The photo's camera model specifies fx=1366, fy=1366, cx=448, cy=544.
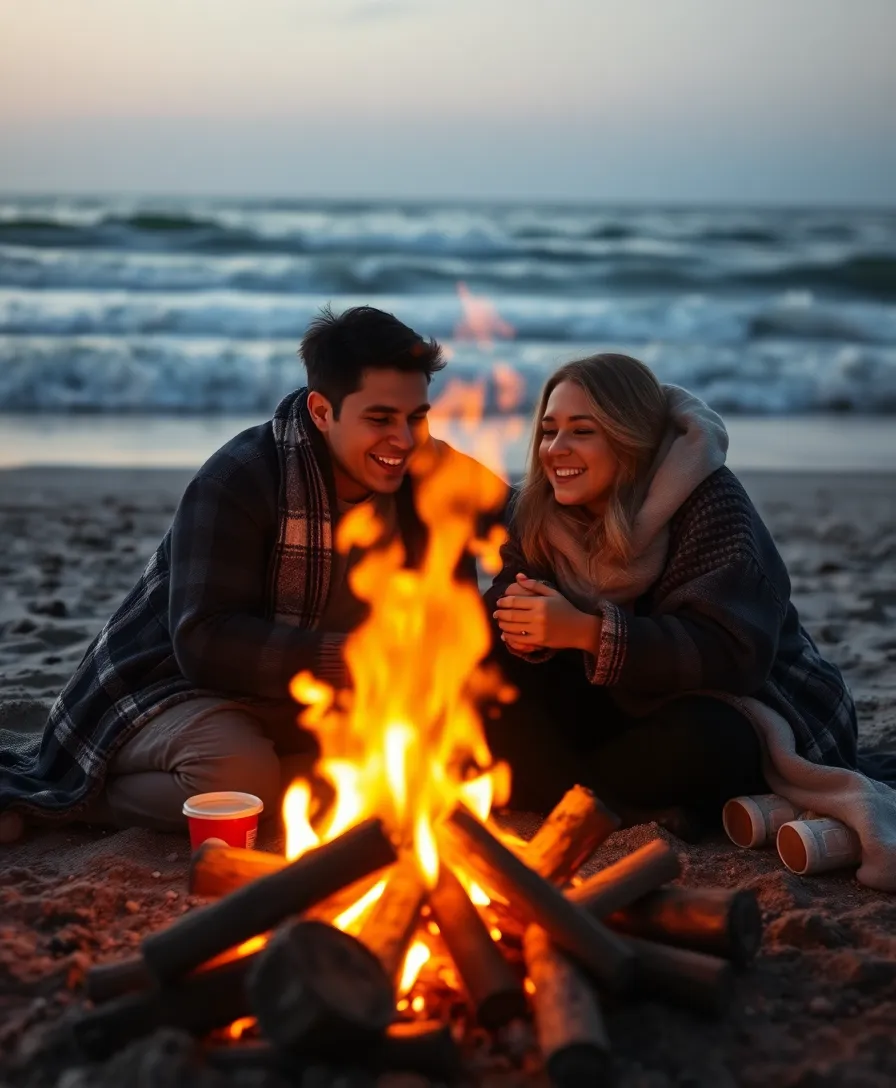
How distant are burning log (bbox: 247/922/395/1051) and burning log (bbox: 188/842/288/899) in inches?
22.6

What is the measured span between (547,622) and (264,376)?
1052cm

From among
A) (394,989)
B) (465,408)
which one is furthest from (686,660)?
(465,408)

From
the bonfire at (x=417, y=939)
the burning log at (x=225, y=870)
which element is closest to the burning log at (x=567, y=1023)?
the bonfire at (x=417, y=939)

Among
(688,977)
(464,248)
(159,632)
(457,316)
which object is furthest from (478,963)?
(464,248)

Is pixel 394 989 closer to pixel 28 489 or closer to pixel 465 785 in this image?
pixel 465 785

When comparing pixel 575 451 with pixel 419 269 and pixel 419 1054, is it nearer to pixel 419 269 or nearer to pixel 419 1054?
pixel 419 1054

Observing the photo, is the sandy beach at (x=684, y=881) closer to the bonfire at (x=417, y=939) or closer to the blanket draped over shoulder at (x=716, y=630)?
the bonfire at (x=417, y=939)

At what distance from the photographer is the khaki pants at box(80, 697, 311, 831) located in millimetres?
3801

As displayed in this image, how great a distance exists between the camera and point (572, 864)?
9.64ft

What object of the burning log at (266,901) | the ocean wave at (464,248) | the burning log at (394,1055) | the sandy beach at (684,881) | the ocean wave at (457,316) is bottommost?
the sandy beach at (684,881)

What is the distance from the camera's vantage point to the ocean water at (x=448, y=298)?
13797 mm

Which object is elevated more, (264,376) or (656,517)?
(656,517)

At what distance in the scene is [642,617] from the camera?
3.71 m

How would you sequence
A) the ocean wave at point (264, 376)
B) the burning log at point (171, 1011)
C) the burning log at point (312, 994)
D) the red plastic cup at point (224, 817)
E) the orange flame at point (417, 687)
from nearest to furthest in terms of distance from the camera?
the burning log at point (312, 994), the burning log at point (171, 1011), the orange flame at point (417, 687), the red plastic cup at point (224, 817), the ocean wave at point (264, 376)
